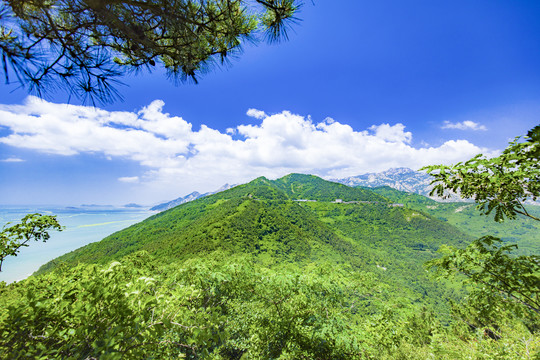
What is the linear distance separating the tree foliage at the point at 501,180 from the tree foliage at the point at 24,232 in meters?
8.44

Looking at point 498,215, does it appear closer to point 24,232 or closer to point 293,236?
point 24,232

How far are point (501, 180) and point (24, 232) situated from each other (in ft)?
31.4

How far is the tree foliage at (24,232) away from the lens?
4234mm

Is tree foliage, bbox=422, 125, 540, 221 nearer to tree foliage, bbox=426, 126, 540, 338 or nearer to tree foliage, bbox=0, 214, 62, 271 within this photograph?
tree foliage, bbox=426, 126, 540, 338

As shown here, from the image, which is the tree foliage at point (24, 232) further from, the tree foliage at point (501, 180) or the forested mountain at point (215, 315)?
the tree foliage at point (501, 180)

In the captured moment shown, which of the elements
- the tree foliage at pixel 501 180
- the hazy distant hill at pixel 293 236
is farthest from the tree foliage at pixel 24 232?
the hazy distant hill at pixel 293 236

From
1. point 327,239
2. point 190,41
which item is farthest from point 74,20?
point 327,239

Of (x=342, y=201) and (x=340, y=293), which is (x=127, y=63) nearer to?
(x=340, y=293)

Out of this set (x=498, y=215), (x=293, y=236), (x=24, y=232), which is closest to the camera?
(x=498, y=215)

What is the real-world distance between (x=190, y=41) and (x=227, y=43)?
79 cm

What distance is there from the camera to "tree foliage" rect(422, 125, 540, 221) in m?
2.83

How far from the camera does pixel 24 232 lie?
180 inches

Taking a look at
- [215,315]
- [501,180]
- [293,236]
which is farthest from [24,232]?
[293,236]

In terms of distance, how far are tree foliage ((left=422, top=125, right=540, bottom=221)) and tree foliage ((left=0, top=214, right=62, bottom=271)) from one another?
8437mm
